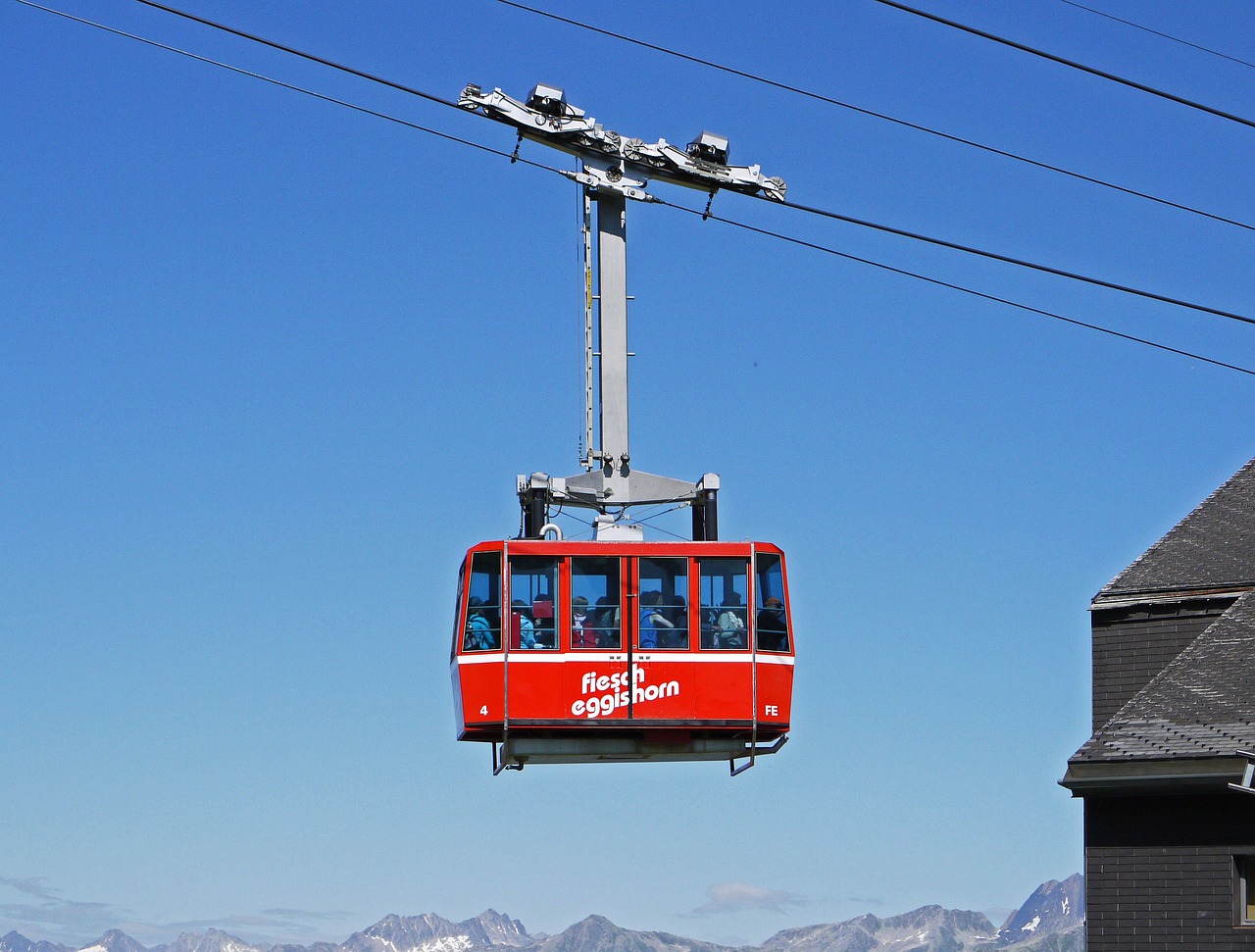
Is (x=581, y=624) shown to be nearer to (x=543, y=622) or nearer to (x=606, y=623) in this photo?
(x=606, y=623)

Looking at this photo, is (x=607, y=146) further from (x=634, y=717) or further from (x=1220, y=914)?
(x=1220, y=914)

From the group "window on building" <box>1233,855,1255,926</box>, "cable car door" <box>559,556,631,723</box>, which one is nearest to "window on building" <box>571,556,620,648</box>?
"cable car door" <box>559,556,631,723</box>

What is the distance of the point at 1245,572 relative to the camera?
86.7 feet

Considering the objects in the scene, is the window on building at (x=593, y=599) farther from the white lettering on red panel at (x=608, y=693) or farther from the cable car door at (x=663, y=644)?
the white lettering on red panel at (x=608, y=693)

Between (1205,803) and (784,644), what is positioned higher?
(784,644)

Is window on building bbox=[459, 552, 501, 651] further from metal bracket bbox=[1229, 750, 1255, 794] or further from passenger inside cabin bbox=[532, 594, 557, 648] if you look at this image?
metal bracket bbox=[1229, 750, 1255, 794]

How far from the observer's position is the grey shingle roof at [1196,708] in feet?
77.7

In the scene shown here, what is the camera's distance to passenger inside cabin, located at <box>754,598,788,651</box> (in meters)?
22.0

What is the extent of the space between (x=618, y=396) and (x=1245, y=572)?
30.2 ft

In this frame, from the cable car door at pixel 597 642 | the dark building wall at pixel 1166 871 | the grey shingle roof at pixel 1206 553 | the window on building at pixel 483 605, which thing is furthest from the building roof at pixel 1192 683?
the window on building at pixel 483 605

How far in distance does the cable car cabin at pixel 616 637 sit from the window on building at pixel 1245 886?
6448 millimetres

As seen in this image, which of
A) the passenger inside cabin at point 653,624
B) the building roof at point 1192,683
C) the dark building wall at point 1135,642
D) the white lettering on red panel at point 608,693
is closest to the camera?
the white lettering on red panel at point 608,693

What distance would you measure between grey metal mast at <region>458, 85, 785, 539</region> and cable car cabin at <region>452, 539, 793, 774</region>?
A: 4.75 feet

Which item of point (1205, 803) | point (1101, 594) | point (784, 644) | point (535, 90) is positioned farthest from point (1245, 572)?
point (535, 90)
